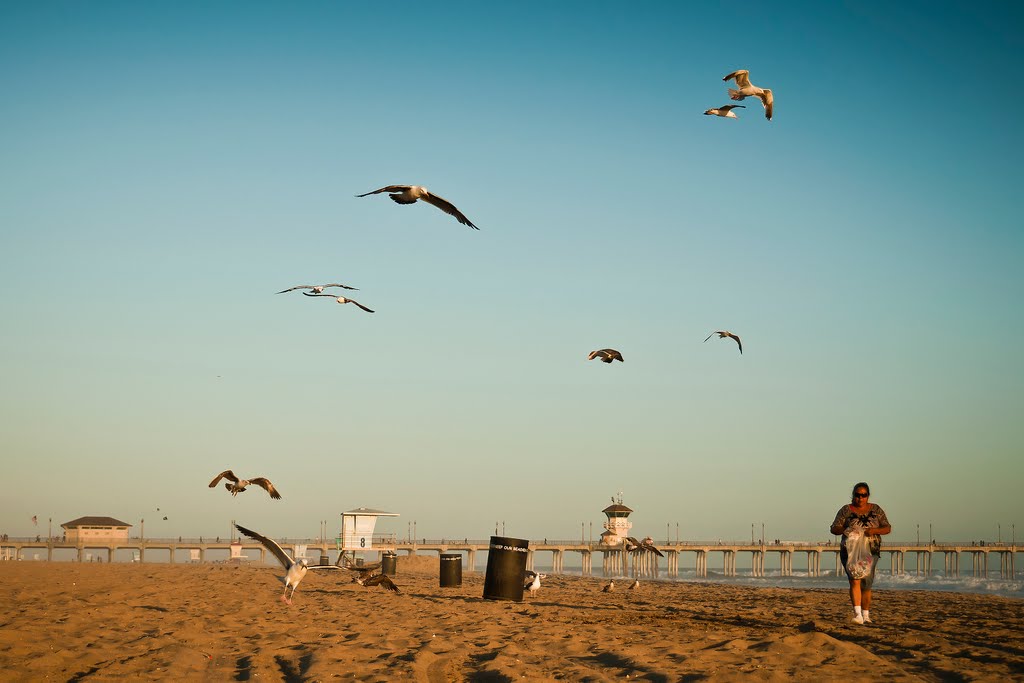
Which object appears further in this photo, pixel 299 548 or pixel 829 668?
pixel 299 548

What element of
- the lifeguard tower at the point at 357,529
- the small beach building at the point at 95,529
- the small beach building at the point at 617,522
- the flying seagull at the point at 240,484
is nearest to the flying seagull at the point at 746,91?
the flying seagull at the point at 240,484

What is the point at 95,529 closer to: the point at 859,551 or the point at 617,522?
the point at 617,522

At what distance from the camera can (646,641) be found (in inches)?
453

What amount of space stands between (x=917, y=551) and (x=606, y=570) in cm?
4451

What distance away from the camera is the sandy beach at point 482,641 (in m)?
9.28

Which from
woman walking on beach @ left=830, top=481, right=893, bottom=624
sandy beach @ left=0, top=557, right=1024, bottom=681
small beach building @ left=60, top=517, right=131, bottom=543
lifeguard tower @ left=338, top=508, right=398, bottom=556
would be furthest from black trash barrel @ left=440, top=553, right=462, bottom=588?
small beach building @ left=60, top=517, right=131, bottom=543

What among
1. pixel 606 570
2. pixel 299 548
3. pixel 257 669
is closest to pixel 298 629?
pixel 257 669

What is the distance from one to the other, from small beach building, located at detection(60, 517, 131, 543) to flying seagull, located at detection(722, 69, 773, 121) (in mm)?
77305

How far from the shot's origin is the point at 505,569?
1805cm

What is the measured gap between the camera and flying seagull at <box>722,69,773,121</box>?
18.1 metres

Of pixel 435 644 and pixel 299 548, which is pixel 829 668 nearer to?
pixel 435 644

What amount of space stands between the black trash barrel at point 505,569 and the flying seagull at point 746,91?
1019 cm

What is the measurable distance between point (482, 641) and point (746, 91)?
1247 centimetres

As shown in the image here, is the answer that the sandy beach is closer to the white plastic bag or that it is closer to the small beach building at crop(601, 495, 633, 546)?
the white plastic bag
